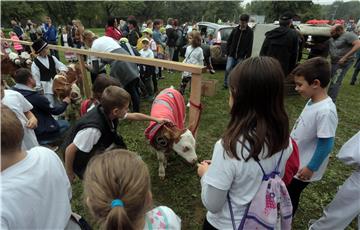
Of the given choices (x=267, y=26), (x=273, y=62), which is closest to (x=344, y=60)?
(x=267, y=26)

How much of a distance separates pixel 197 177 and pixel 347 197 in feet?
6.91

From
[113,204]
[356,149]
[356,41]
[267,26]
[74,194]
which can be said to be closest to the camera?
[113,204]

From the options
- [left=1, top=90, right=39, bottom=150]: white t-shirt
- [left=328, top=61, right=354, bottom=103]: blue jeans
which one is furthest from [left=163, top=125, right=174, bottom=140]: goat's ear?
[left=328, top=61, right=354, bottom=103]: blue jeans

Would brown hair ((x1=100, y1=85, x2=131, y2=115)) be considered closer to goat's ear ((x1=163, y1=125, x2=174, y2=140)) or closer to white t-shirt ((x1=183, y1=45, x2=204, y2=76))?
goat's ear ((x1=163, y1=125, x2=174, y2=140))

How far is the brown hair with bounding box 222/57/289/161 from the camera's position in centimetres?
137

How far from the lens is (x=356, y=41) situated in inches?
259

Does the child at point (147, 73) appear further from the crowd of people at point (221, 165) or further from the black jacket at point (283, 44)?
the crowd of people at point (221, 165)

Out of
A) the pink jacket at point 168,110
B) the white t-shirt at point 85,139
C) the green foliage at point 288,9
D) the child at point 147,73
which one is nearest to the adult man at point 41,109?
the pink jacket at point 168,110

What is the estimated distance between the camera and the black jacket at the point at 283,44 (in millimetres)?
6195

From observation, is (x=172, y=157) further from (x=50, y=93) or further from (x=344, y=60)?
(x=344, y=60)

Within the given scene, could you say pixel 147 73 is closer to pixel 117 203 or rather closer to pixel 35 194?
pixel 35 194

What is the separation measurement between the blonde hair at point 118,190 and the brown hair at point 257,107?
1.72ft

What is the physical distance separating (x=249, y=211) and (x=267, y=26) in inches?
390

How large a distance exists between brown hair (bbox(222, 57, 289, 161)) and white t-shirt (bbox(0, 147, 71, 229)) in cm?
111
